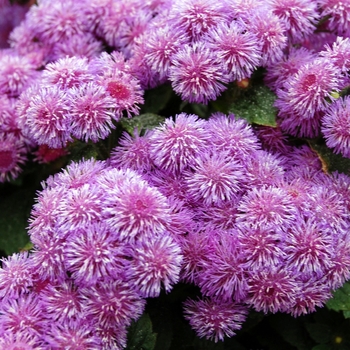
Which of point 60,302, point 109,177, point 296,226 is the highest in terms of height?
point 109,177

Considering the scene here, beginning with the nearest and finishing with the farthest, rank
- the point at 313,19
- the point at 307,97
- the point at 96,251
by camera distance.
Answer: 1. the point at 96,251
2. the point at 307,97
3. the point at 313,19

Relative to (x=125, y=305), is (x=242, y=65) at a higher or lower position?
higher

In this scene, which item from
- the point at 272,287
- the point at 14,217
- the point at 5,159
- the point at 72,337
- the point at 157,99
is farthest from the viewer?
the point at 14,217

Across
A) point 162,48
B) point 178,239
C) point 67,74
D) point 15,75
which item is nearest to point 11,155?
point 15,75

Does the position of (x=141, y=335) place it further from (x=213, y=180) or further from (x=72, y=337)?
(x=213, y=180)

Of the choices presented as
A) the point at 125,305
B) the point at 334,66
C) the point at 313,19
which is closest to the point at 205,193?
the point at 125,305

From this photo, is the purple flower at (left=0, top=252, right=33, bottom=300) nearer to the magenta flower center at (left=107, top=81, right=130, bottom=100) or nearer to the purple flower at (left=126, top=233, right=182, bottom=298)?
the purple flower at (left=126, top=233, right=182, bottom=298)

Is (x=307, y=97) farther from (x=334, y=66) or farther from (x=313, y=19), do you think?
(x=313, y=19)
